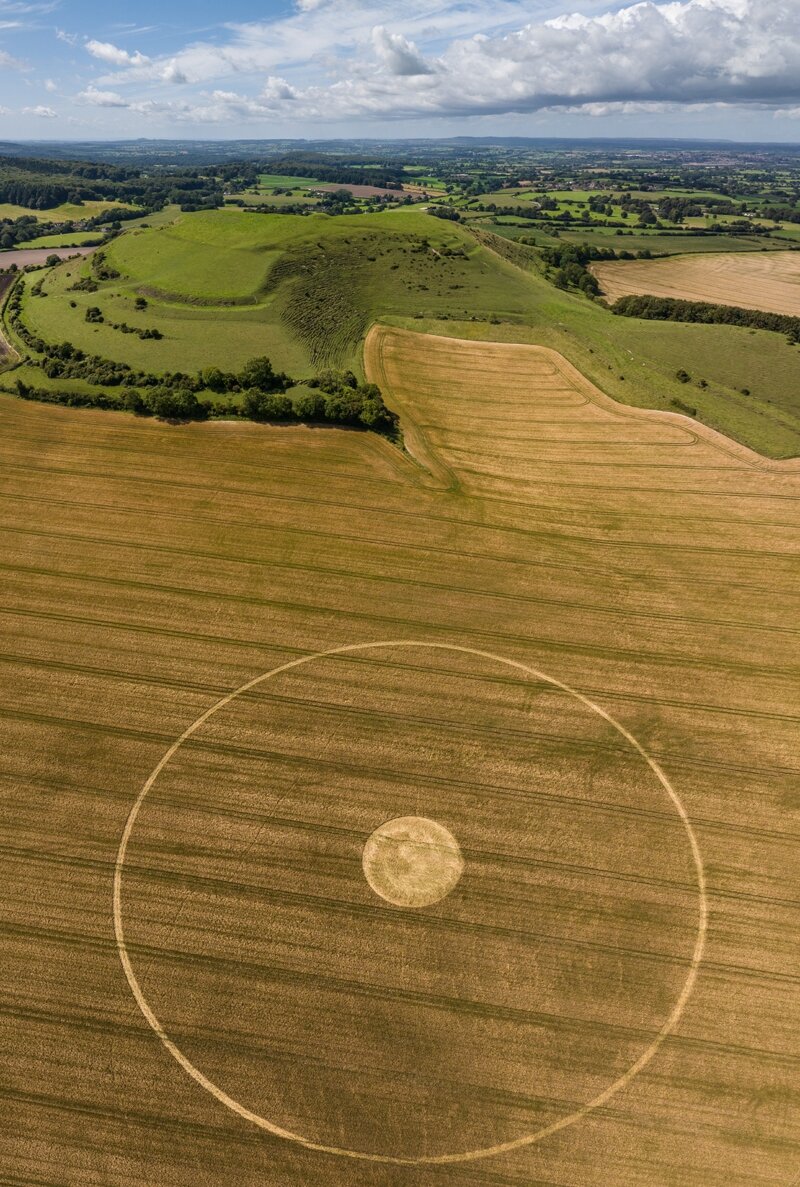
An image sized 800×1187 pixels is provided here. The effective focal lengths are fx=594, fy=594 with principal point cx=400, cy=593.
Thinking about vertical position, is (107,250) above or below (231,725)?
above

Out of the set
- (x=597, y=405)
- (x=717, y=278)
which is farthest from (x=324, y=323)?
(x=717, y=278)

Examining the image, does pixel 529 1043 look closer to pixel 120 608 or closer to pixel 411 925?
pixel 411 925

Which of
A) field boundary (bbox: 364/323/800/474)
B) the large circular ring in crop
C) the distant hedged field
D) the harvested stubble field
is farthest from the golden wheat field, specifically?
the large circular ring in crop

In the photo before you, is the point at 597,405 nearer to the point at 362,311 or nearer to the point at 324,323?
the point at 362,311

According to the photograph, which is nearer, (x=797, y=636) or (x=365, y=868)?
(x=365, y=868)

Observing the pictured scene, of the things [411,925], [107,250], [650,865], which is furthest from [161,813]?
[107,250]

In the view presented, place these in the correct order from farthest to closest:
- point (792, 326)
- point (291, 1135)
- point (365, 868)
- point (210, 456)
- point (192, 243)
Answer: point (192, 243) < point (792, 326) < point (210, 456) < point (365, 868) < point (291, 1135)

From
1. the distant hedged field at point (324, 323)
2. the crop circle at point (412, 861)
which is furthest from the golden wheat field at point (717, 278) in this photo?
the crop circle at point (412, 861)
